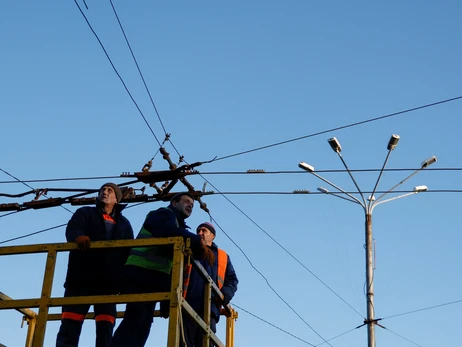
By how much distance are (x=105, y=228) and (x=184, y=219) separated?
29.8 inches

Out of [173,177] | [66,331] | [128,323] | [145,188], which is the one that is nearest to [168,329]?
[128,323]

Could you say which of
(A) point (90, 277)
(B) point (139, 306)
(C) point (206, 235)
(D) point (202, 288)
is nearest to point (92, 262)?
(A) point (90, 277)

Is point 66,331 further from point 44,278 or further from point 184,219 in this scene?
point 184,219

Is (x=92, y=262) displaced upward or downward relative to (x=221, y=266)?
downward

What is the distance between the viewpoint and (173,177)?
1298 cm

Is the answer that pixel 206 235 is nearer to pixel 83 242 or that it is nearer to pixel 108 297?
pixel 83 242

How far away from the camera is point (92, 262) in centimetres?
760

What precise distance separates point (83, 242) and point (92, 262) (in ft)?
1.31

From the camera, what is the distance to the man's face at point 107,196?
26.2ft

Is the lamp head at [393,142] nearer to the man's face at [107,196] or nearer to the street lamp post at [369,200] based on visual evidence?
the street lamp post at [369,200]

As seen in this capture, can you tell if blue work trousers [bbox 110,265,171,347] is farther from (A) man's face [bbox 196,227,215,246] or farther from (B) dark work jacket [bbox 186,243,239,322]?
(A) man's face [bbox 196,227,215,246]

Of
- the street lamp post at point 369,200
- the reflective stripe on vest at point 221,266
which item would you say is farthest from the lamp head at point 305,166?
the reflective stripe on vest at point 221,266

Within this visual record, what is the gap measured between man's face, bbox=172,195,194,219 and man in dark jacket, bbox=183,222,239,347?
1.72 feet

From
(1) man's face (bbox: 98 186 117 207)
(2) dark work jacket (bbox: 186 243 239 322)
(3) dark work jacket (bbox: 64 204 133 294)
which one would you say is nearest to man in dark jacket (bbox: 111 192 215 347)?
(3) dark work jacket (bbox: 64 204 133 294)
